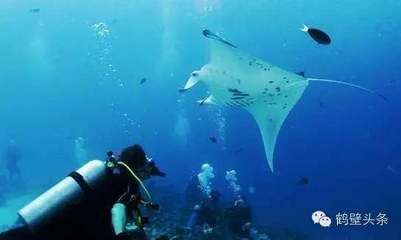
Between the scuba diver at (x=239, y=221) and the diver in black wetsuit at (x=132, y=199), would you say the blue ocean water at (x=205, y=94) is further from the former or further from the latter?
the diver in black wetsuit at (x=132, y=199)

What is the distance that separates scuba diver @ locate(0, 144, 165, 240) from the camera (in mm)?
2900

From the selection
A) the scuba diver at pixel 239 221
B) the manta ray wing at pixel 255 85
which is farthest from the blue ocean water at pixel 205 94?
the manta ray wing at pixel 255 85

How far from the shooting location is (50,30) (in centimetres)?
9856

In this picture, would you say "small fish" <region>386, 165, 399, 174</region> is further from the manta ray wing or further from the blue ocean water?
the manta ray wing

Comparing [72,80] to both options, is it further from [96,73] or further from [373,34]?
[373,34]

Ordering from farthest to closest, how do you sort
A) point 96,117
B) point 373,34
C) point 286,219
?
point 373,34 → point 96,117 → point 286,219

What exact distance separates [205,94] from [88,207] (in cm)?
5445

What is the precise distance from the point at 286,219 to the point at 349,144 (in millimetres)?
34061

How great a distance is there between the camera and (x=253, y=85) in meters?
6.30

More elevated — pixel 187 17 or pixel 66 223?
pixel 187 17

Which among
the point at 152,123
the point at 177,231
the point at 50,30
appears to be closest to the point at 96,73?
the point at 50,30

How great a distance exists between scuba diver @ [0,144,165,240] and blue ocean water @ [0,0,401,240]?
652 inches

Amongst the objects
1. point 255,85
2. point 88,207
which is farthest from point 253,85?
point 88,207

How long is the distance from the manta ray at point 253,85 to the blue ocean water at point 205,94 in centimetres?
1330
